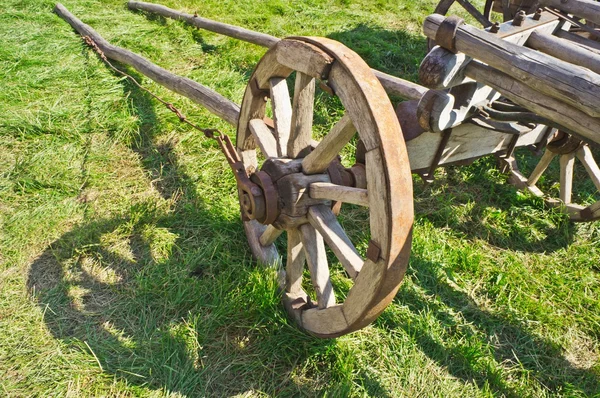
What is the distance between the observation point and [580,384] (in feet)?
8.14

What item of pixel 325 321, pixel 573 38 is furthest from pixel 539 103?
pixel 573 38

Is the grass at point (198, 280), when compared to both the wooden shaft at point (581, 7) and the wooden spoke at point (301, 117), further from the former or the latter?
the wooden shaft at point (581, 7)

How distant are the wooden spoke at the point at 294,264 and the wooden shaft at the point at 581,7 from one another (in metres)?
2.31

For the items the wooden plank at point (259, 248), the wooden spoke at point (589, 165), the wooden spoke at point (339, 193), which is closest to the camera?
the wooden spoke at point (339, 193)

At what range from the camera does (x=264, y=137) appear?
99.3 inches

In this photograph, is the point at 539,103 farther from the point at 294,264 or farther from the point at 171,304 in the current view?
the point at 171,304

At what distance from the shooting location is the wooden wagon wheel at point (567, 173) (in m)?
3.29

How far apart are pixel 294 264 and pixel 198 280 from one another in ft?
2.11

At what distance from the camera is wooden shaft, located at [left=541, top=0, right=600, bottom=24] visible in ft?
9.65

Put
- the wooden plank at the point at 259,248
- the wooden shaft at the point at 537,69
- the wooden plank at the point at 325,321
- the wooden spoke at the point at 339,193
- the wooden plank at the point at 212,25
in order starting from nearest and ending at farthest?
the wooden shaft at the point at 537,69 < the wooden spoke at the point at 339,193 < the wooden plank at the point at 325,321 < the wooden plank at the point at 259,248 < the wooden plank at the point at 212,25

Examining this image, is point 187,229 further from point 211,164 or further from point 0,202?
point 0,202

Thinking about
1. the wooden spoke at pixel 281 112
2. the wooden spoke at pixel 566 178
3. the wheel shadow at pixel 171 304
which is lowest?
the wheel shadow at pixel 171 304

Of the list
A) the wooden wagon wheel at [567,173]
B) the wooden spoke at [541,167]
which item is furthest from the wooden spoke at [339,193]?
the wooden spoke at [541,167]

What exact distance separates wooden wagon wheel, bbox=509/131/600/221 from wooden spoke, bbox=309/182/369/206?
2089mm
